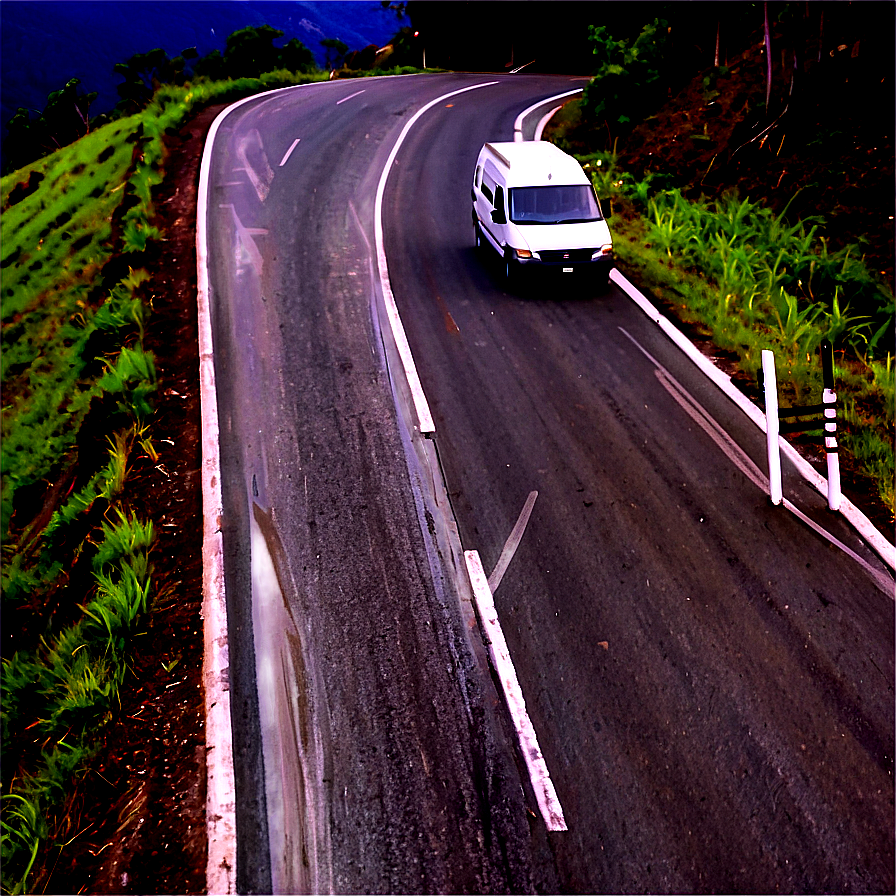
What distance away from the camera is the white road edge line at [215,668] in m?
5.12

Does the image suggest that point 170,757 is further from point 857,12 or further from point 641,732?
point 857,12

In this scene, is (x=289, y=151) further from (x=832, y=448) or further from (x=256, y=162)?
(x=832, y=448)

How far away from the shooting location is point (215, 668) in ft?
21.1

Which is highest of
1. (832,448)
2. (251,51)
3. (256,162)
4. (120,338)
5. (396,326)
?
(251,51)

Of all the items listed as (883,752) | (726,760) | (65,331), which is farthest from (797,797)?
(65,331)

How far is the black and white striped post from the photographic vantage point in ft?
26.0

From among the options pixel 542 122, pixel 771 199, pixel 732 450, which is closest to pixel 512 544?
pixel 732 450

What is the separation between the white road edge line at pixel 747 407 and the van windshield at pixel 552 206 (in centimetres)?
136

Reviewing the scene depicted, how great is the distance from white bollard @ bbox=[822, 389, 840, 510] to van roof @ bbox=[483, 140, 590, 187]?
7458mm

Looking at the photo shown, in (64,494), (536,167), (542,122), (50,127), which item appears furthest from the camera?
(50,127)

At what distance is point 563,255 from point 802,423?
19.5 ft

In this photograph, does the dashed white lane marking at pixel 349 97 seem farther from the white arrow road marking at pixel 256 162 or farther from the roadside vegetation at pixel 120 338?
the white arrow road marking at pixel 256 162

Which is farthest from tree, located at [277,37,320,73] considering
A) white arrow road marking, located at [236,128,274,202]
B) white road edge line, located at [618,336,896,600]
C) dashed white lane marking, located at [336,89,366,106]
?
white road edge line, located at [618,336,896,600]

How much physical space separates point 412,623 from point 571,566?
1752 mm
